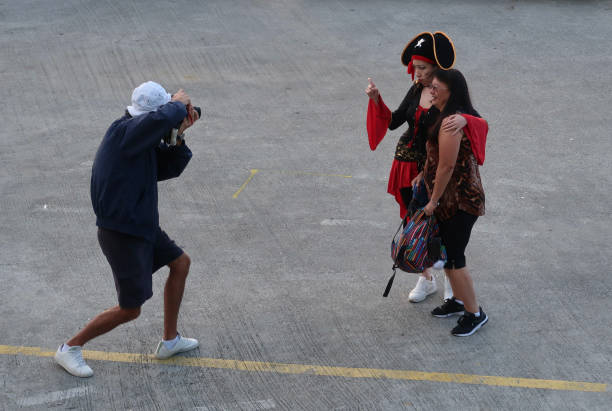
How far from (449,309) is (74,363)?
2.59m

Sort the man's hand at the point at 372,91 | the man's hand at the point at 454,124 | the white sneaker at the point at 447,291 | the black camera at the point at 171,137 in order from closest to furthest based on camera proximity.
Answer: the black camera at the point at 171,137, the man's hand at the point at 454,124, the man's hand at the point at 372,91, the white sneaker at the point at 447,291

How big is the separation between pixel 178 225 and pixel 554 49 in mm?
6763

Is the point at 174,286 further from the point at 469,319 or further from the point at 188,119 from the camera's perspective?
the point at 469,319

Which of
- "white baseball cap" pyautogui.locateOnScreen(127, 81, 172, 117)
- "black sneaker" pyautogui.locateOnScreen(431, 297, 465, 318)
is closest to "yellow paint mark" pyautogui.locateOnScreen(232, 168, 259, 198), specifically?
"black sneaker" pyautogui.locateOnScreen(431, 297, 465, 318)

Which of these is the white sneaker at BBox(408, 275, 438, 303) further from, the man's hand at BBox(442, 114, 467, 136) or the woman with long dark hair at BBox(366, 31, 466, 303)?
the man's hand at BBox(442, 114, 467, 136)

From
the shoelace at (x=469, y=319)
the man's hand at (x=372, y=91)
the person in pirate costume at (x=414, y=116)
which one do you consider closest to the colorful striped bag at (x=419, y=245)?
the person in pirate costume at (x=414, y=116)

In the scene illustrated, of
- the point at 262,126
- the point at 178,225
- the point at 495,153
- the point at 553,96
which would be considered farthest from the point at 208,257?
the point at 553,96

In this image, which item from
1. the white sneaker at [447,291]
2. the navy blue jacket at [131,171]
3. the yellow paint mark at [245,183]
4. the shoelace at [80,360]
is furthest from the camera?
the yellow paint mark at [245,183]

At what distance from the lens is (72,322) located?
5152 mm

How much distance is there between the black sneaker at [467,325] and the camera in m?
4.97

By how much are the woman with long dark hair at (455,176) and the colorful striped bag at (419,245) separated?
82 mm

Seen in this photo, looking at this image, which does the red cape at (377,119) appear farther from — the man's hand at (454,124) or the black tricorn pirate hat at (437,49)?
the man's hand at (454,124)

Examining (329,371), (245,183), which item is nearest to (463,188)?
(329,371)

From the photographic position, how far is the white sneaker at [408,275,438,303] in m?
5.38
